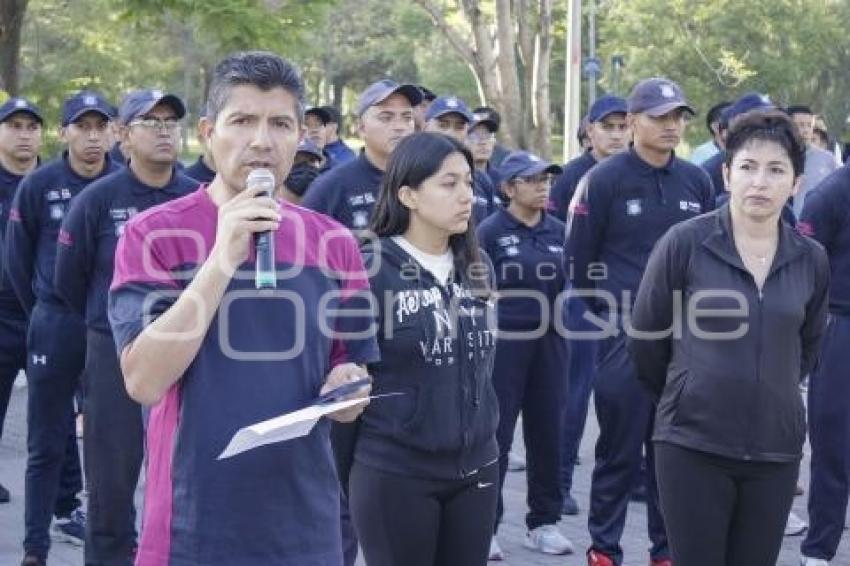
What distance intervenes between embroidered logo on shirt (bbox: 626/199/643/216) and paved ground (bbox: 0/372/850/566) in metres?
1.78

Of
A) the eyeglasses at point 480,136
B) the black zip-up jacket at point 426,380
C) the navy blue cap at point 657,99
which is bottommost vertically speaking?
the black zip-up jacket at point 426,380

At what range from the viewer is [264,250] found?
3.03 m

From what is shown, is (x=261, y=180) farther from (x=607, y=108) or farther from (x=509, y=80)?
(x=509, y=80)

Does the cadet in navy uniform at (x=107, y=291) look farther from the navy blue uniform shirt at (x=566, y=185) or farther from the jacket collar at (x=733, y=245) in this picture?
the navy blue uniform shirt at (x=566, y=185)

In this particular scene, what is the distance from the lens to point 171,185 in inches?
269

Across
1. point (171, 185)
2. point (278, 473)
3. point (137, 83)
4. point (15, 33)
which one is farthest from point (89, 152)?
point (137, 83)

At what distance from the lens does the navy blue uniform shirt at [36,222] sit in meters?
7.52

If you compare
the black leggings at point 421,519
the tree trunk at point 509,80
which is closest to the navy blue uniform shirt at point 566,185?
the black leggings at point 421,519

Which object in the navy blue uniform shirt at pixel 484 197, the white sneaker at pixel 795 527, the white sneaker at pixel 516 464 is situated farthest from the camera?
the white sneaker at pixel 516 464

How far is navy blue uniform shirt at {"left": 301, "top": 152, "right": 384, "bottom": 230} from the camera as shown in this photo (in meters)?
6.93

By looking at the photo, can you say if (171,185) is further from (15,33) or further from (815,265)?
(15,33)

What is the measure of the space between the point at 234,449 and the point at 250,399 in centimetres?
15

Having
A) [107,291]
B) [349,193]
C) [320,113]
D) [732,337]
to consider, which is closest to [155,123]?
[107,291]

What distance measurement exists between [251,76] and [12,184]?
19.9 feet
